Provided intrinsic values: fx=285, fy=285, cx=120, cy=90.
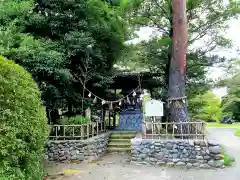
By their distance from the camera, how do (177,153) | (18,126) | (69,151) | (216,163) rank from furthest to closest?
(69,151), (177,153), (216,163), (18,126)

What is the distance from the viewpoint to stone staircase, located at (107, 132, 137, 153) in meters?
11.8

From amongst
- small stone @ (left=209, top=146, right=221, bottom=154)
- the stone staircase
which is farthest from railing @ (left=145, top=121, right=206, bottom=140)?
the stone staircase

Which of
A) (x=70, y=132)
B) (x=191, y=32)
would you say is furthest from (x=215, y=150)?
(x=191, y=32)

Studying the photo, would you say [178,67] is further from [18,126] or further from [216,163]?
[18,126]

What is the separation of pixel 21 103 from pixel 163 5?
1077 centimetres

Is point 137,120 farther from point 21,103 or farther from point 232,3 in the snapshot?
point 21,103

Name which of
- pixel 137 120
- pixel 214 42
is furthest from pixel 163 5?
pixel 137 120

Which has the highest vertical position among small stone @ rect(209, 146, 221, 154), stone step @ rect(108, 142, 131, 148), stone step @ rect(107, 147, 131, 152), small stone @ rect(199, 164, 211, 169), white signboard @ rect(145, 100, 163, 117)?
white signboard @ rect(145, 100, 163, 117)

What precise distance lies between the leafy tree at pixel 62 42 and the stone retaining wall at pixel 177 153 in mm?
3538

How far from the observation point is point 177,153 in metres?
8.91

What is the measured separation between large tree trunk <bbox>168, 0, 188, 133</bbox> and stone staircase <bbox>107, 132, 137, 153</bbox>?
8.04 feet

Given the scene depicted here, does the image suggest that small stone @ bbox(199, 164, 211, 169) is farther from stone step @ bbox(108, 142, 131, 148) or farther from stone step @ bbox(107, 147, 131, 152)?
stone step @ bbox(108, 142, 131, 148)

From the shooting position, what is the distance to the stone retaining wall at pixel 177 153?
28.4 ft

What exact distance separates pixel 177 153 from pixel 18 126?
17.9 feet
